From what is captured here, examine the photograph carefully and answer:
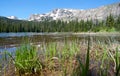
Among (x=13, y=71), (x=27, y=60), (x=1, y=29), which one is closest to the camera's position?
(x=27, y=60)

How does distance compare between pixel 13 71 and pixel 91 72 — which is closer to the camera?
pixel 91 72

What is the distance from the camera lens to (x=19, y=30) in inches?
7264

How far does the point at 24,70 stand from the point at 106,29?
120217 mm

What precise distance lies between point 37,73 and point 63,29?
186m

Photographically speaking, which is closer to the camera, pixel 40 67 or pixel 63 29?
pixel 40 67

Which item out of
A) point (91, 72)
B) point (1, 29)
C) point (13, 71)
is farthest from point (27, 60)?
point (1, 29)

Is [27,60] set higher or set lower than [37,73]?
higher

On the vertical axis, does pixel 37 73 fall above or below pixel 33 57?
below

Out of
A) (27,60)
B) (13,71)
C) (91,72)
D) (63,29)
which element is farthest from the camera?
(63,29)

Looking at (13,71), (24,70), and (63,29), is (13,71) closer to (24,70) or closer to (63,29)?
(24,70)

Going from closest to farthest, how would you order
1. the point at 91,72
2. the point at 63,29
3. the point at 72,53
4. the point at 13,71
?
the point at 91,72 < the point at 13,71 < the point at 72,53 < the point at 63,29

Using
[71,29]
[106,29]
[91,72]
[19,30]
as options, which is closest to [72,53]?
[91,72]

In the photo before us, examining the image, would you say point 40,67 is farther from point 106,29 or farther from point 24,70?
point 106,29

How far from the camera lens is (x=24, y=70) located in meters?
7.40
